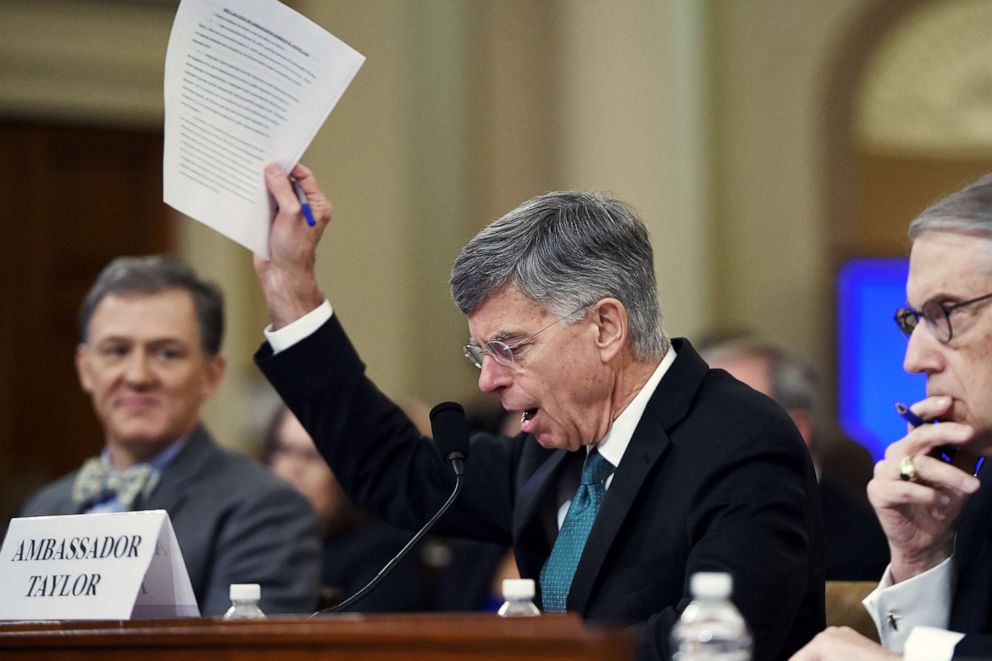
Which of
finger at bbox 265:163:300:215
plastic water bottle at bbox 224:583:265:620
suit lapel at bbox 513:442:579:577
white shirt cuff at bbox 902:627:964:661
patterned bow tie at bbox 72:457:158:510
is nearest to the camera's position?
white shirt cuff at bbox 902:627:964:661

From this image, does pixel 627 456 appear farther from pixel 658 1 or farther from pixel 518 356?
pixel 658 1

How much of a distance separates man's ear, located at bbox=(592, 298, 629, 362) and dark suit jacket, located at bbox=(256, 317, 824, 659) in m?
0.11

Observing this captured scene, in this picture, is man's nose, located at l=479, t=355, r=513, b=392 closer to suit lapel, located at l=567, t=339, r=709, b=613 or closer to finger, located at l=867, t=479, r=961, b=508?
suit lapel, located at l=567, t=339, r=709, b=613

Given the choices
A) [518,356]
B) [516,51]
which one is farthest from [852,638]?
[516,51]

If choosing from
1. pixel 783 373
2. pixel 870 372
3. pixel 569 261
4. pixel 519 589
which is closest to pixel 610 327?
pixel 569 261

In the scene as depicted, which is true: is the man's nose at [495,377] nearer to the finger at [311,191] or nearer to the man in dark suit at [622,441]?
the man in dark suit at [622,441]

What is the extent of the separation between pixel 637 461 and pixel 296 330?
714 millimetres

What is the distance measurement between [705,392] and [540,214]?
392 millimetres

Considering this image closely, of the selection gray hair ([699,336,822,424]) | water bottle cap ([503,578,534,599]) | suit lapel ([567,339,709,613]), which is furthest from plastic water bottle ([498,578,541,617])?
gray hair ([699,336,822,424])

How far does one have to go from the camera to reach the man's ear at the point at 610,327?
2.29m

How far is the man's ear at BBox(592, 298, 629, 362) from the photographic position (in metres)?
2.29

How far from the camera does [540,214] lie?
232cm

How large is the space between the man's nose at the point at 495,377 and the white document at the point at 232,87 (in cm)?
53

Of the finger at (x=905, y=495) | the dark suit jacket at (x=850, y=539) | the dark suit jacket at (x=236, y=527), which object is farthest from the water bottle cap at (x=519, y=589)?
the dark suit jacket at (x=850, y=539)
